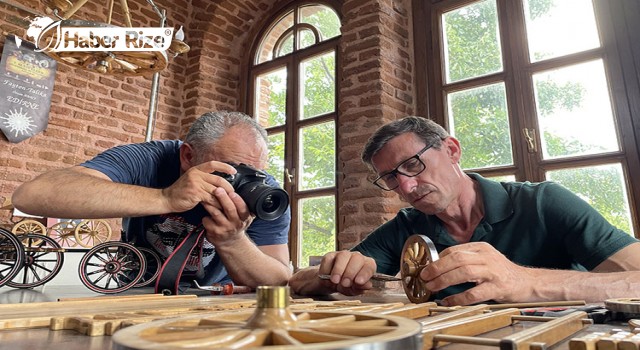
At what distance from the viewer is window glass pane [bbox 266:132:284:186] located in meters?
3.98

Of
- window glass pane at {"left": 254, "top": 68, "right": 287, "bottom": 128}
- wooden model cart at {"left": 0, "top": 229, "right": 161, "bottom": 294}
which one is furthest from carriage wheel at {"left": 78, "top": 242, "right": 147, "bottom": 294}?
window glass pane at {"left": 254, "top": 68, "right": 287, "bottom": 128}

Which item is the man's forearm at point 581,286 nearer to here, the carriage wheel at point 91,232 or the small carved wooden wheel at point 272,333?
the small carved wooden wheel at point 272,333

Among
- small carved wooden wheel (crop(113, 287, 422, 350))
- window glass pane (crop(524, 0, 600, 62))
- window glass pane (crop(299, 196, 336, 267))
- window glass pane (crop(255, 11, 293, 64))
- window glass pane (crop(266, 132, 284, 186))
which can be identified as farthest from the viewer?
window glass pane (crop(255, 11, 293, 64))

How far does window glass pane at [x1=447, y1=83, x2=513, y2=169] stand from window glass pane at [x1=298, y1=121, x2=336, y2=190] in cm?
102

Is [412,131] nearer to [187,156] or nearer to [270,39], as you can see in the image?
[187,156]

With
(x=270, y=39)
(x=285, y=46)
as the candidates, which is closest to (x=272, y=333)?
(x=285, y=46)

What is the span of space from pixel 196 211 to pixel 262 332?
123 cm

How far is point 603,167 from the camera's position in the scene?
2.54 metres

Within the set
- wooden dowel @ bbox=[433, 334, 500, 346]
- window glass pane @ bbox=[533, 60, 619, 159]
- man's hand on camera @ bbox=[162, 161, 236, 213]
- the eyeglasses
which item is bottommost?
wooden dowel @ bbox=[433, 334, 500, 346]

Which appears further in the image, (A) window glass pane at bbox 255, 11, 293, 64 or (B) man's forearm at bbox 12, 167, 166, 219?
(A) window glass pane at bbox 255, 11, 293, 64

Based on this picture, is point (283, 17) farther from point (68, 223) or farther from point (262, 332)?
point (262, 332)

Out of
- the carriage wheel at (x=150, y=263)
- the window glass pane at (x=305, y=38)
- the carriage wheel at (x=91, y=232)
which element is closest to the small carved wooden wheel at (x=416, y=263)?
the carriage wheel at (x=150, y=263)

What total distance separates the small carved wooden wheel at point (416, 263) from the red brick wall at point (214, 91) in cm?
185

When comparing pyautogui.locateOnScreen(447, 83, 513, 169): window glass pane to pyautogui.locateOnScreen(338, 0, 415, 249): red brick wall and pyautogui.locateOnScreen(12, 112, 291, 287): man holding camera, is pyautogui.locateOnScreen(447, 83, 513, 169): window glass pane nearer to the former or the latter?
pyautogui.locateOnScreen(338, 0, 415, 249): red brick wall
